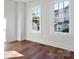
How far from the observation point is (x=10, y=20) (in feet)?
17.5

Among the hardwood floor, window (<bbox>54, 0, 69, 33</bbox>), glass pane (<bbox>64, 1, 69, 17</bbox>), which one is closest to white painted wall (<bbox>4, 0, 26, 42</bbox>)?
the hardwood floor

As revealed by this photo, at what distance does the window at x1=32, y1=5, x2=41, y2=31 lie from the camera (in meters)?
5.15

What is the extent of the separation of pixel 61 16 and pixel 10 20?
9.56 ft

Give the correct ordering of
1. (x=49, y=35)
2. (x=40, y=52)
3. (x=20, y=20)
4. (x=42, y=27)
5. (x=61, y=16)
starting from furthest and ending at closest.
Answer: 1. (x=20, y=20)
2. (x=42, y=27)
3. (x=49, y=35)
4. (x=61, y=16)
5. (x=40, y=52)

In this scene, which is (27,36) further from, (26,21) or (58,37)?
(58,37)

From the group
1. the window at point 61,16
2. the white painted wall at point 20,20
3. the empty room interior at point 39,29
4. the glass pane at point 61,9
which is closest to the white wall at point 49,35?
the empty room interior at point 39,29

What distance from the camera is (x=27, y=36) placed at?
19.2 feet

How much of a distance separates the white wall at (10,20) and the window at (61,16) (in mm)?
2570

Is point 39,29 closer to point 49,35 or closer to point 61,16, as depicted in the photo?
point 49,35

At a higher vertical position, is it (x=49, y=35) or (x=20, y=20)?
(x=20, y=20)

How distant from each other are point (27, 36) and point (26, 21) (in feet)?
3.15

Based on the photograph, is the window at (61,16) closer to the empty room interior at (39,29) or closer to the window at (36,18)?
the empty room interior at (39,29)

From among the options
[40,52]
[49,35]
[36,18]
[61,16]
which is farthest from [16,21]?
[40,52]
